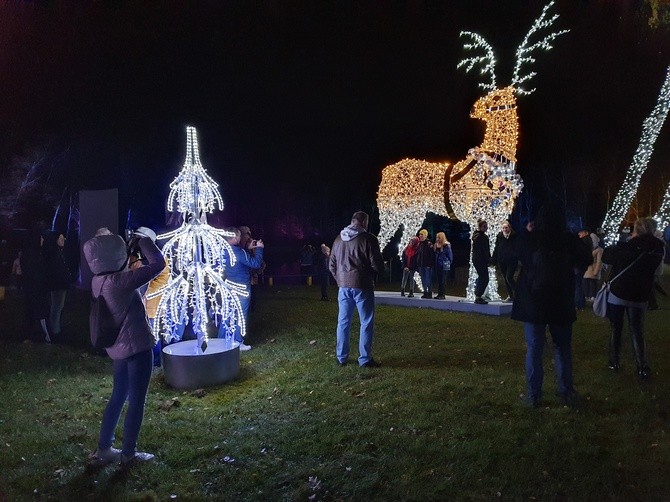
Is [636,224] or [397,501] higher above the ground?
[636,224]

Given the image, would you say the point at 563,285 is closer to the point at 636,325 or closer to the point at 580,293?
the point at 636,325

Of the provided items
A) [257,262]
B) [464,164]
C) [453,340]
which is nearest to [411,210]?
[464,164]

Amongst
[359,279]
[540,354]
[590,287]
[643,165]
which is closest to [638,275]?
[540,354]

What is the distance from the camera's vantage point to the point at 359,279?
6.17m

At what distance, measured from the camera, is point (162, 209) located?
27953mm

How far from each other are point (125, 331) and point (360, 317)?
124 inches

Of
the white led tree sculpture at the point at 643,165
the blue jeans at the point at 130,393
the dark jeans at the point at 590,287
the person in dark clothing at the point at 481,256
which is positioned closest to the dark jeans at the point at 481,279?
the person in dark clothing at the point at 481,256

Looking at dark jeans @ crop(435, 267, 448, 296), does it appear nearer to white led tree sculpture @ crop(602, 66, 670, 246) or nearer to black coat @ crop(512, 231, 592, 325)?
white led tree sculpture @ crop(602, 66, 670, 246)

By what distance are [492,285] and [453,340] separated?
Answer: 344 cm

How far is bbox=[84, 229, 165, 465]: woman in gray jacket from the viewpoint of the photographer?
12.1 feet

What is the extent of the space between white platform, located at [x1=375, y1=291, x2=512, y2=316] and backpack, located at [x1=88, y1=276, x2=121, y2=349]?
777cm

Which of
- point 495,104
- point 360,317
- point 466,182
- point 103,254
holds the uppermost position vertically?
point 495,104

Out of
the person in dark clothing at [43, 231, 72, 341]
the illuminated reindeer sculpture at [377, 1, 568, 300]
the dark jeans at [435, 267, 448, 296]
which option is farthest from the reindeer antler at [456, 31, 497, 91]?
the person in dark clothing at [43, 231, 72, 341]

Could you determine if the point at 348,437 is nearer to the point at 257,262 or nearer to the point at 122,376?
the point at 122,376
